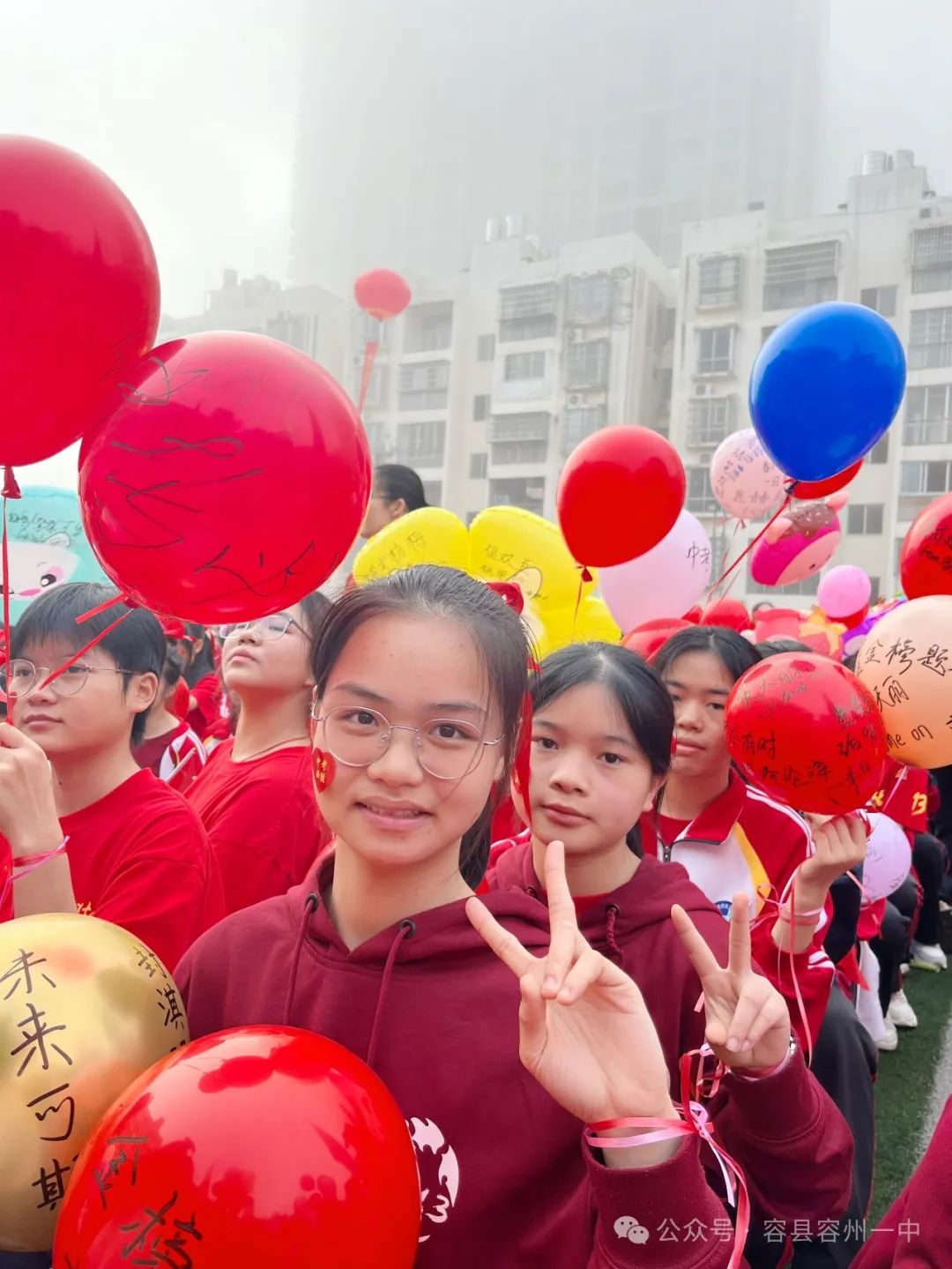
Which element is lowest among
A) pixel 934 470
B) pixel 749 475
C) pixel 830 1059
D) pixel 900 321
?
pixel 830 1059

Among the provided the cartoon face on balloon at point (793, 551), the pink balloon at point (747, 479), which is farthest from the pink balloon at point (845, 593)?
the pink balloon at point (747, 479)

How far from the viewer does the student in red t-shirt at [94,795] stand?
151 centimetres

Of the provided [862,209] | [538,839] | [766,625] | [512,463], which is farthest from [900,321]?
[538,839]

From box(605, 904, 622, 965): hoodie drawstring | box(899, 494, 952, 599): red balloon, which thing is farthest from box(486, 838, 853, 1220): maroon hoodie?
box(899, 494, 952, 599): red balloon

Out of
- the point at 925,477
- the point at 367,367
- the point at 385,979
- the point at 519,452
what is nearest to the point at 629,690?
the point at 385,979

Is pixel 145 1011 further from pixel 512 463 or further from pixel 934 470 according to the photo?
pixel 512 463

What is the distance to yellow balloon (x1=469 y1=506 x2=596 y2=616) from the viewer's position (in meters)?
3.89

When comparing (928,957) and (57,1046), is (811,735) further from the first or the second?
(928,957)

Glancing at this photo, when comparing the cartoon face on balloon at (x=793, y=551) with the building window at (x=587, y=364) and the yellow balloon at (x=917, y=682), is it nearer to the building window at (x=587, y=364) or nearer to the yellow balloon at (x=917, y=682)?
the yellow balloon at (x=917, y=682)

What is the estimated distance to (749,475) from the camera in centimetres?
516

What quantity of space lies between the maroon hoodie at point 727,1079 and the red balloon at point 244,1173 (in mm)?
539

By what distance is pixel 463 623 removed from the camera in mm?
1384

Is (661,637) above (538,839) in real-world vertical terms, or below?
above

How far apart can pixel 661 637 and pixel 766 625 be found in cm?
353
